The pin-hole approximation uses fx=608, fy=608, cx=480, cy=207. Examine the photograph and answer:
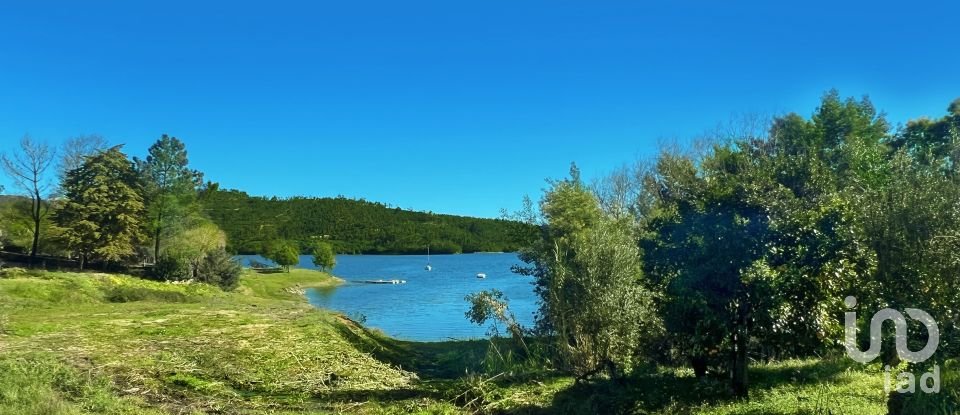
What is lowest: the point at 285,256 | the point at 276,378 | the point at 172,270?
the point at 276,378

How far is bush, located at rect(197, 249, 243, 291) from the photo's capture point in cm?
5341

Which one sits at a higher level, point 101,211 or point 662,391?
point 101,211

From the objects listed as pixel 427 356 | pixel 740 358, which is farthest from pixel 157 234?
pixel 740 358

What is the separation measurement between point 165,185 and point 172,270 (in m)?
13.7

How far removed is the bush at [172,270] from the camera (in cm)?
5166

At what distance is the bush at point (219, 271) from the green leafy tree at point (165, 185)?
6.36m

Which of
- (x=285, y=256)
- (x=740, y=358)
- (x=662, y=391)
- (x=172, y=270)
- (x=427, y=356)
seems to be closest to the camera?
(x=740, y=358)

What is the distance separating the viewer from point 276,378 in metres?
15.6

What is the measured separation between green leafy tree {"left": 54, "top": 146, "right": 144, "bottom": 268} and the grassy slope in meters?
29.4

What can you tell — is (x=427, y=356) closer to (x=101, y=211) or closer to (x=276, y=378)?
(x=276, y=378)

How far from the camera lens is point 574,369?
13.5m

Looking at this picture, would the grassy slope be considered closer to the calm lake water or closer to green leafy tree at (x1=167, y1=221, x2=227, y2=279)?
the calm lake water

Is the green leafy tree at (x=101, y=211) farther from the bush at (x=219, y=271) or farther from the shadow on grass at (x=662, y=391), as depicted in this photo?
the shadow on grass at (x=662, y=391)

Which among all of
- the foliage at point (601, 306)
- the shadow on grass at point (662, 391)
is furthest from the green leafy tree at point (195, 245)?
the shadow on grass at point (662, 391)
